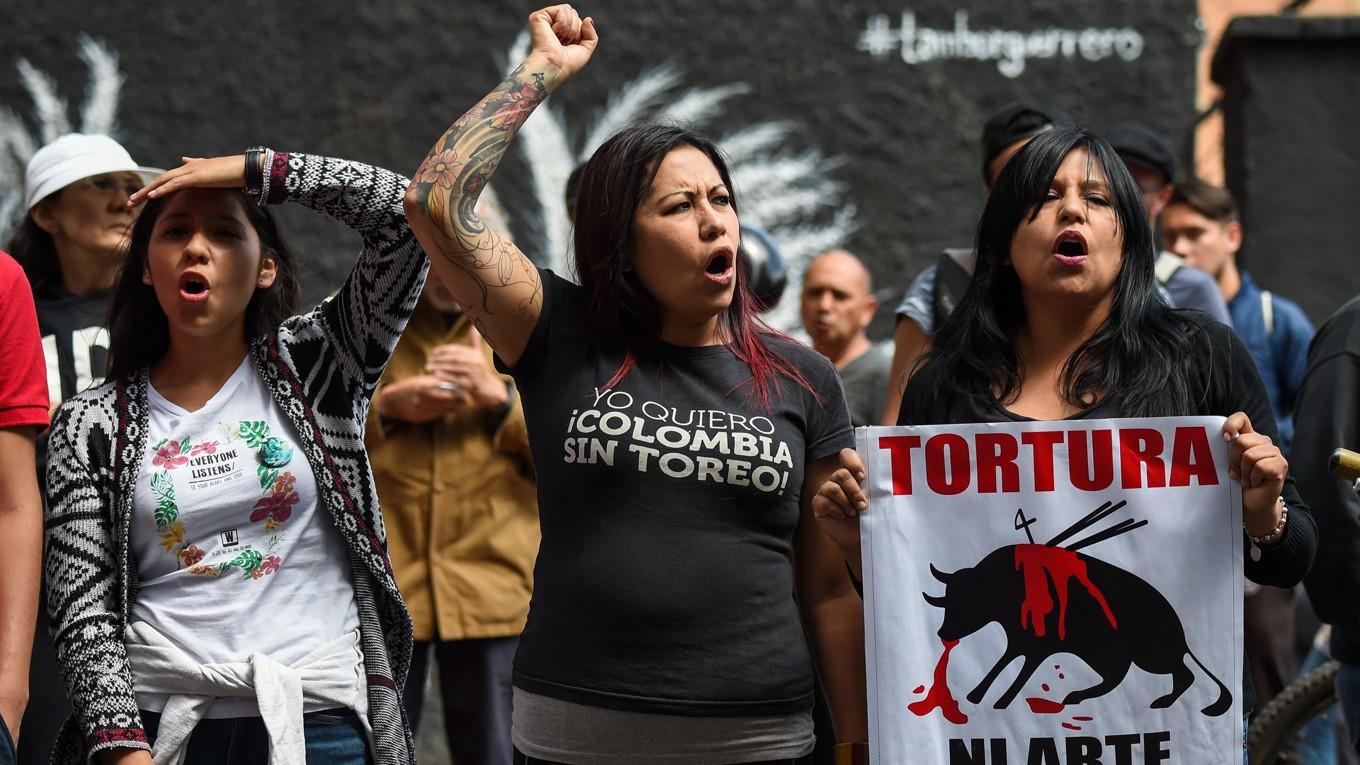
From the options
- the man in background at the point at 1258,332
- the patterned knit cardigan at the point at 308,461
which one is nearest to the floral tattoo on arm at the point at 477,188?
the patterned knit cardigan at the point at 308,461

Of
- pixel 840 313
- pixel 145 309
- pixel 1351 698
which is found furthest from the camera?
pixel 840 313

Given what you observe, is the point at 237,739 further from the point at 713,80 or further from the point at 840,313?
the point at 713,80

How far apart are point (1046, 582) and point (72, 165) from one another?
2.79 meters

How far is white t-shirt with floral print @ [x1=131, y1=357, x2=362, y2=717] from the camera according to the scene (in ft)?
9.93

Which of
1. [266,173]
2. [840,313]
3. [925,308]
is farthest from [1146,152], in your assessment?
[266,173]

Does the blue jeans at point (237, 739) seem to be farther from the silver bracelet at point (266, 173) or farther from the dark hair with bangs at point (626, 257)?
the silver bracelet at point (266, 173)

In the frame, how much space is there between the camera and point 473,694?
4.84 metres

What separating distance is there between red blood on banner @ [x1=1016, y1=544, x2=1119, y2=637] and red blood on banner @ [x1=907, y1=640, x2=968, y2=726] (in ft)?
0.49

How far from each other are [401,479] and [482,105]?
2.15m

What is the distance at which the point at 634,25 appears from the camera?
7.07m

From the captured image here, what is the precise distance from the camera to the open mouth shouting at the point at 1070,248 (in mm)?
2992

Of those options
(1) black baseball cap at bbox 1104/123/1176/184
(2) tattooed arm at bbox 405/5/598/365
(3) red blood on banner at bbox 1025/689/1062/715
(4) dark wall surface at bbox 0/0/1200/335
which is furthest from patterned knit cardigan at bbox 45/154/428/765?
(4) dark wall surface at bbox 0/0/1200/335

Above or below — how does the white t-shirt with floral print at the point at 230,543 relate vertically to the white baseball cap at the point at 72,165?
below

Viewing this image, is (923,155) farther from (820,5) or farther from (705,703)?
(705,703)
